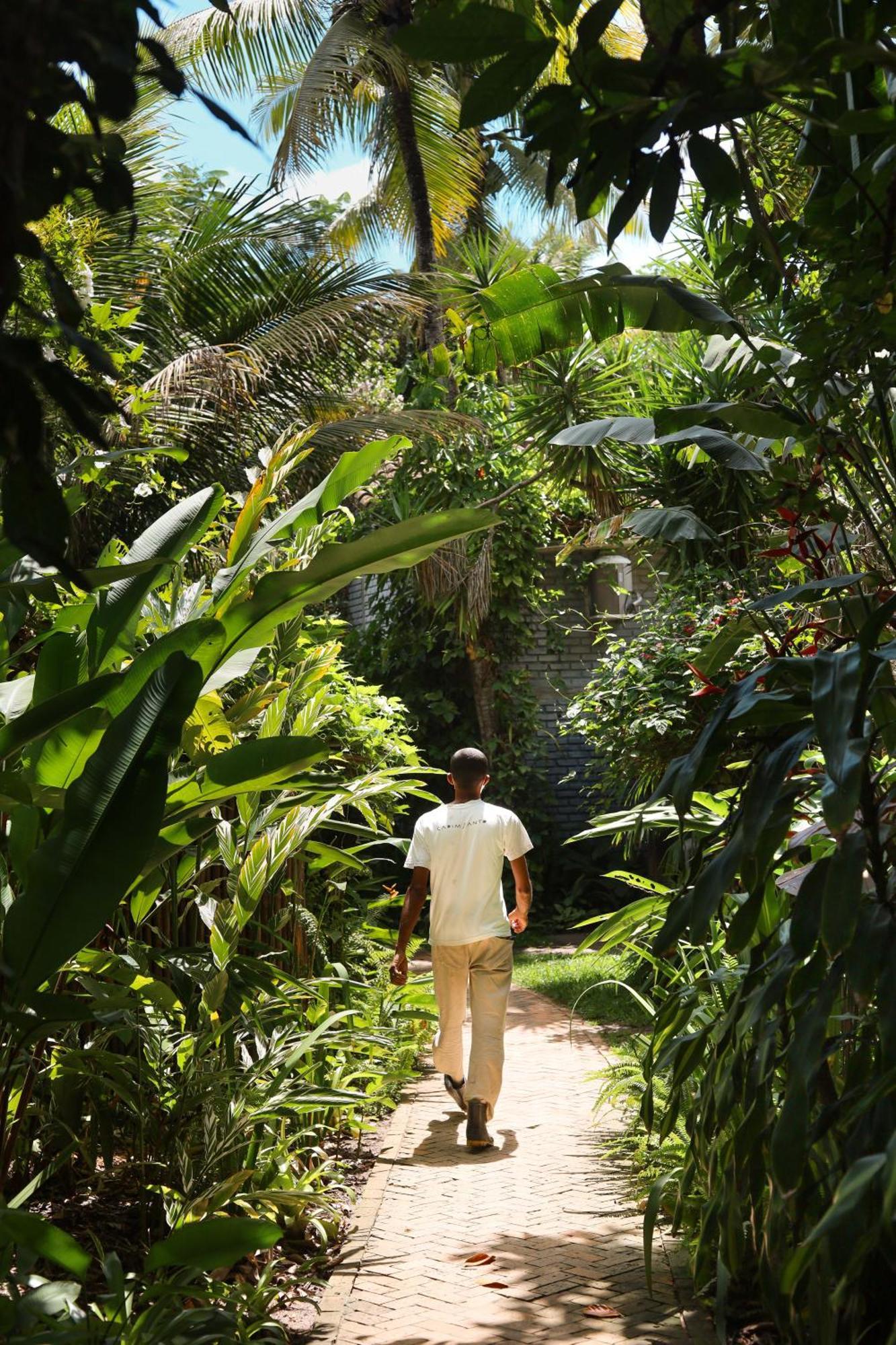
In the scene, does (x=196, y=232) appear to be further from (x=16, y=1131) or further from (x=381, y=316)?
(x=16, y=1131)

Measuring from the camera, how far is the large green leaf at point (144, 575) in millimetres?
3139

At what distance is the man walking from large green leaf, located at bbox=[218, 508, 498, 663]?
310cm

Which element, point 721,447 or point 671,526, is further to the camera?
point 671,526

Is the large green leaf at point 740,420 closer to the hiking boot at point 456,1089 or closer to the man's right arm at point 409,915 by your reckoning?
the man's right arm at point 409,915

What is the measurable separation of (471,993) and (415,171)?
1170 cm

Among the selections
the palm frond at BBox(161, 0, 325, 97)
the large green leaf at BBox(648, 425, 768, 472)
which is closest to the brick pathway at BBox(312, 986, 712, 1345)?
the large green leaf at BBox(648, 425, 768, 472)

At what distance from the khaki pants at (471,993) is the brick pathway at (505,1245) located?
1.20ft

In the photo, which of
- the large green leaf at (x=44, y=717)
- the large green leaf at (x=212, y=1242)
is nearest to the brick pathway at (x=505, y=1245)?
the large green leaf at (x=212, y=1242)

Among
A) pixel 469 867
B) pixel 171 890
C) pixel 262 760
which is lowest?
pixel 469 867

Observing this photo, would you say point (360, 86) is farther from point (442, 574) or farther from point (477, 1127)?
point (477, 1127)

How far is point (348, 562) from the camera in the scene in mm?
2887

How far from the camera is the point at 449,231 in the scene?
1716 centimetres

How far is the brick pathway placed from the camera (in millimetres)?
3543

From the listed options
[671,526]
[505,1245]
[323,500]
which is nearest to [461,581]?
[671,526]
